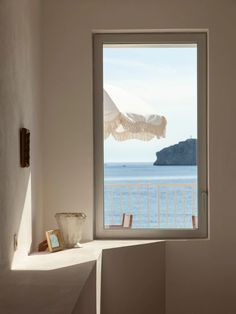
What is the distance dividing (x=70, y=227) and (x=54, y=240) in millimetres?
170

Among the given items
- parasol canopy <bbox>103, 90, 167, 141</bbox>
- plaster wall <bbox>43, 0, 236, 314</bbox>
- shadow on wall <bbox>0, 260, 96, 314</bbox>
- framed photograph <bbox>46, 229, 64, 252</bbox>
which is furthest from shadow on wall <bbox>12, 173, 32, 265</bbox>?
parasol canopy <bbox>103, 90, 167, 141</bbox>

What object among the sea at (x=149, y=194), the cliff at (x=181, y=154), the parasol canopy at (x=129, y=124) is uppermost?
the parasol canopy at (x=129, y=124)

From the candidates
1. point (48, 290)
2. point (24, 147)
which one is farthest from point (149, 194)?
point (48, 290)

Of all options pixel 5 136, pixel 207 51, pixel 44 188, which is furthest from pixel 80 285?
pixel 207 51

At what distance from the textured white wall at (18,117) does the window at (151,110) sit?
0.59 m

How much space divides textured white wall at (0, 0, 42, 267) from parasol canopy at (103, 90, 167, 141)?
0.70 m

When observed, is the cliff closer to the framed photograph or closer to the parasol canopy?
the parasol canopy

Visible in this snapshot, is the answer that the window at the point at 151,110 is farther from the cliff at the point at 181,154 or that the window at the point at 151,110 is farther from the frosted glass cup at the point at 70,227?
the frosted glass cup at the point at 70,227

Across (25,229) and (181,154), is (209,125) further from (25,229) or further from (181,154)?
(25,229)

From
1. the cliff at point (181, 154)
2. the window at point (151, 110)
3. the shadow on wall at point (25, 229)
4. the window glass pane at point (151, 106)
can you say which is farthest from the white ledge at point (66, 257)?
the cliff at point (181, 154)

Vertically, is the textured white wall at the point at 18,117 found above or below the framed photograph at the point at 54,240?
above

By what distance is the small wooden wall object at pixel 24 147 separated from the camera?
362 cm

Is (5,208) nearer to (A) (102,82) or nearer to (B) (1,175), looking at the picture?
(B) (1,175)

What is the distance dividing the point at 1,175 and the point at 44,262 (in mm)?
850
